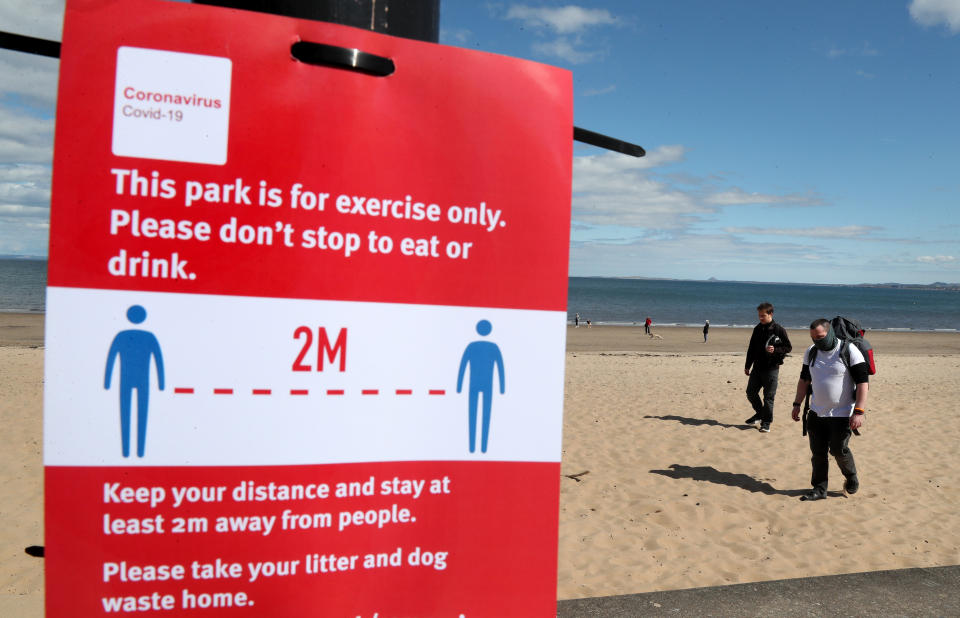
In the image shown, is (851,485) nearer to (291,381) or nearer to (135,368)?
(291,381)

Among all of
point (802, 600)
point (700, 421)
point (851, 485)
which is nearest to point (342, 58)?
point (802, 600)

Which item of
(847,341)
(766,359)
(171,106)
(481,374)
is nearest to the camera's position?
(171,106)

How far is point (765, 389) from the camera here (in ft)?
32.8

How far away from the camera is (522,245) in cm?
126

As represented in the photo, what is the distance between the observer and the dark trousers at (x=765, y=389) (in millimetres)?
9797

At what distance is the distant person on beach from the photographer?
978 cm

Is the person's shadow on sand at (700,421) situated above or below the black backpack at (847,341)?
below

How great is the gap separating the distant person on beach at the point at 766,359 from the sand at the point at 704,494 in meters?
0.39

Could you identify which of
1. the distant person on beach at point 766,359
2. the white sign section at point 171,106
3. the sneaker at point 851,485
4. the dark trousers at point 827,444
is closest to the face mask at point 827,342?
the dark trousers at point 827,444

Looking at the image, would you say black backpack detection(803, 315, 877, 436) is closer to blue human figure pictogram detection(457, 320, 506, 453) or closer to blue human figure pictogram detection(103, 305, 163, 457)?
blue human figure pictogram detection(457, 320, 506, 453)

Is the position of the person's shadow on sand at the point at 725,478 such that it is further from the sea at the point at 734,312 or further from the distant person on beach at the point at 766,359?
the sea at the point at 734,312

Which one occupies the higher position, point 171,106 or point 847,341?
point 171,106

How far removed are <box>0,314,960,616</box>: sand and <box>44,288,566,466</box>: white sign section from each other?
2477mm

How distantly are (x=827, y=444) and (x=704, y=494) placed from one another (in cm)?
136
